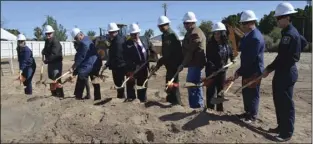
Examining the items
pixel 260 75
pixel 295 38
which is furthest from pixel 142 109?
pixel 295 38

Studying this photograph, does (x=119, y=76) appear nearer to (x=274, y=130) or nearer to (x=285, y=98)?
(x=274, y=130)

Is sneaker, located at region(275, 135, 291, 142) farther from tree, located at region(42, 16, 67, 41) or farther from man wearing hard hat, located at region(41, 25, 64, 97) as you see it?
tree, located at region(42, 16, 67, 41)

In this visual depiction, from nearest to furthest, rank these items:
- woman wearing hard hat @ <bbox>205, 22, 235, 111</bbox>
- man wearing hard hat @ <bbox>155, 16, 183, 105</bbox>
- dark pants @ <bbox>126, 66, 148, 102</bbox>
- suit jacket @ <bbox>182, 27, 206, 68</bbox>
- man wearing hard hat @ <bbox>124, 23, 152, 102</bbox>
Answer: suit jacket @ <bbox>182, 27, 206, 68</bbox>, woman wearing hard hat @ <bbox>205, 22, 235, 111</bbox>, man wearing hard hat @ <bbox>155, 16, 183, 105</bbox>, man wearing hard hat @ <bbox>124, 23, 152, 102</bbox>, dark pants @ <bbox>126, 66, 148, 102</bbox>

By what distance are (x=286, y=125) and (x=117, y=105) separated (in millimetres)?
2500

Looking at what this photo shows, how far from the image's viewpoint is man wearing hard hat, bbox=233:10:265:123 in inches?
222

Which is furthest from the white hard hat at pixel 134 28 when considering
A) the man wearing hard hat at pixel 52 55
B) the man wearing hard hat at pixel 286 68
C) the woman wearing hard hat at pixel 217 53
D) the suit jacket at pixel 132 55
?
the man wearing hard hat at pixel 286 68

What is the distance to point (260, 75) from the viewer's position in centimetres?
566

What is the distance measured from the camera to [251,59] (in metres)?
5.67

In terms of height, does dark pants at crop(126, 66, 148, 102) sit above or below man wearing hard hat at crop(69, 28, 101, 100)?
below

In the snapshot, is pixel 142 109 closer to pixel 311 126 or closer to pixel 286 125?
pixel 286 125

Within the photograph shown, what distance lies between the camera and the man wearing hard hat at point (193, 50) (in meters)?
6.48

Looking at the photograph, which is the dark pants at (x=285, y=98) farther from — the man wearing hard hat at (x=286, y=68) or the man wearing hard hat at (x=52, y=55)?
the man wearing hard hat at (x=52, y=55)

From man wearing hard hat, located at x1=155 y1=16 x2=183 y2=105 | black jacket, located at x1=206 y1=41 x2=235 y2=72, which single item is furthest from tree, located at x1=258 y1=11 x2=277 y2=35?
black jacket, located at x1=206 y1=41 x2=235 y2=72

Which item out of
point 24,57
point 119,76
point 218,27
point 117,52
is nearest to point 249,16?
point 218,27
